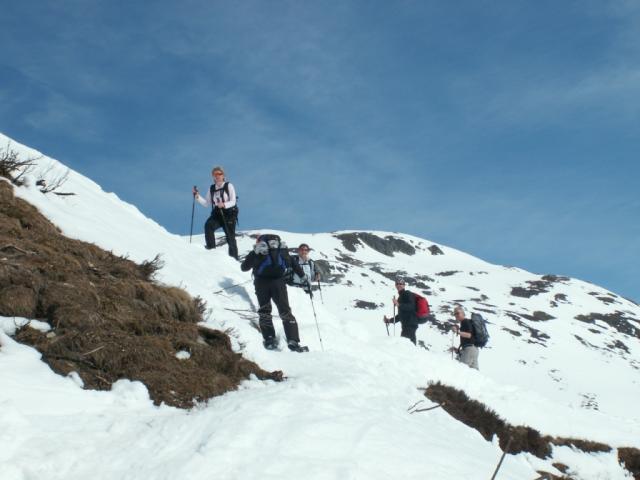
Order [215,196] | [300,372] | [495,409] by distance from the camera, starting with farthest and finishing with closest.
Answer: [215,196] → [495,409] → [300,372]

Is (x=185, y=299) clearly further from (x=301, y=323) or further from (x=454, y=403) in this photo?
(x=454, y=403)

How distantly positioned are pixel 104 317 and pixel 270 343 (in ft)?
10.9

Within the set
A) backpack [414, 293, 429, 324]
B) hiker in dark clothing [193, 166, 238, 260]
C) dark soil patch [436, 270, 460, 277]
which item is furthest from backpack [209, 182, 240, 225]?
dark soil patch [436, 270, 460, 277]

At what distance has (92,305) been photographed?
19.6 ft

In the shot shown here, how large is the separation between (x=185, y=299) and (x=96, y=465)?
419 cm

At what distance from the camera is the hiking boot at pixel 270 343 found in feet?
28.6

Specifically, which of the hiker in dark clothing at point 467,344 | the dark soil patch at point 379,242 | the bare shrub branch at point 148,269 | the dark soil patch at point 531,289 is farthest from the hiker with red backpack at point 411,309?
the dark soil patch at point 379,242

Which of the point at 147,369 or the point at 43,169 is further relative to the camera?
the point at 43,169

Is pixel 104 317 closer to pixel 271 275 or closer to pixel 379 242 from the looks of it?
pixel 271 275

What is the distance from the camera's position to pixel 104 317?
5934 millimetres

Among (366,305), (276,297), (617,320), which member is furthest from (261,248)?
(617,320)

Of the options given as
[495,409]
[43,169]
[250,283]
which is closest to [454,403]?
[495,409]

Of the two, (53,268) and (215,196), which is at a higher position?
(215,196)

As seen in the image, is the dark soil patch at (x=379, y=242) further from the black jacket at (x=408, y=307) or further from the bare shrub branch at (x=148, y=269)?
the bare shrub branch at (x=148, y=269)
